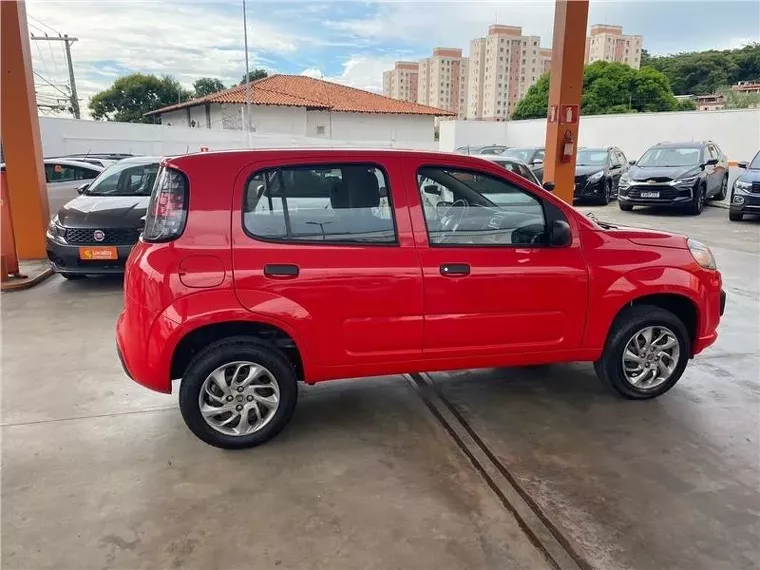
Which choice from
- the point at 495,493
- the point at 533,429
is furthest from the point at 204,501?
the point at 533,429

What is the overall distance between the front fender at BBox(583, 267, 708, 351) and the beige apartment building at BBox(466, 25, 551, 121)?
51.9 m

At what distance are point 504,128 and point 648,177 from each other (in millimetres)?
18473

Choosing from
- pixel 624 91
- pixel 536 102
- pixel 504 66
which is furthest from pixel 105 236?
pixel 504 66

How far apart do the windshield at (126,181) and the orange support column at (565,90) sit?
6.38 m

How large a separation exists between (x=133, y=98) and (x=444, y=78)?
28.7m

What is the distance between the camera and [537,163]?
1727 centimetres

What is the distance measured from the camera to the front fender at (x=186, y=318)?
323cm

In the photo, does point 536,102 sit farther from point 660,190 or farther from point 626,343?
point 626,343

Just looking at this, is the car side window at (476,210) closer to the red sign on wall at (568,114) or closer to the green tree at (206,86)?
the red sign on wall at (568,114)

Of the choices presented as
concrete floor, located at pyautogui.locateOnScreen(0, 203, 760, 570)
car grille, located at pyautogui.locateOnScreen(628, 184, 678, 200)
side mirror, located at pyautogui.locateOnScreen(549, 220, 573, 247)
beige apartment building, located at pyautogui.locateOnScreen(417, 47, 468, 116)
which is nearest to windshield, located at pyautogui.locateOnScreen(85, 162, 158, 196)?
concrete floor, located at pyautogui.locateOnScreen(0, 203, 760, 570)

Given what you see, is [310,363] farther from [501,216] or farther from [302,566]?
[501,216]

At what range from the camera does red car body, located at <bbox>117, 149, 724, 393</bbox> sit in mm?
3256

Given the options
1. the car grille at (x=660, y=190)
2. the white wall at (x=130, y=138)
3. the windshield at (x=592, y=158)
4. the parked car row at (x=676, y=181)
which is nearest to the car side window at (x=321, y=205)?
the parked car row at (x=676, y=181)

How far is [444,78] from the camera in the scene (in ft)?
189
